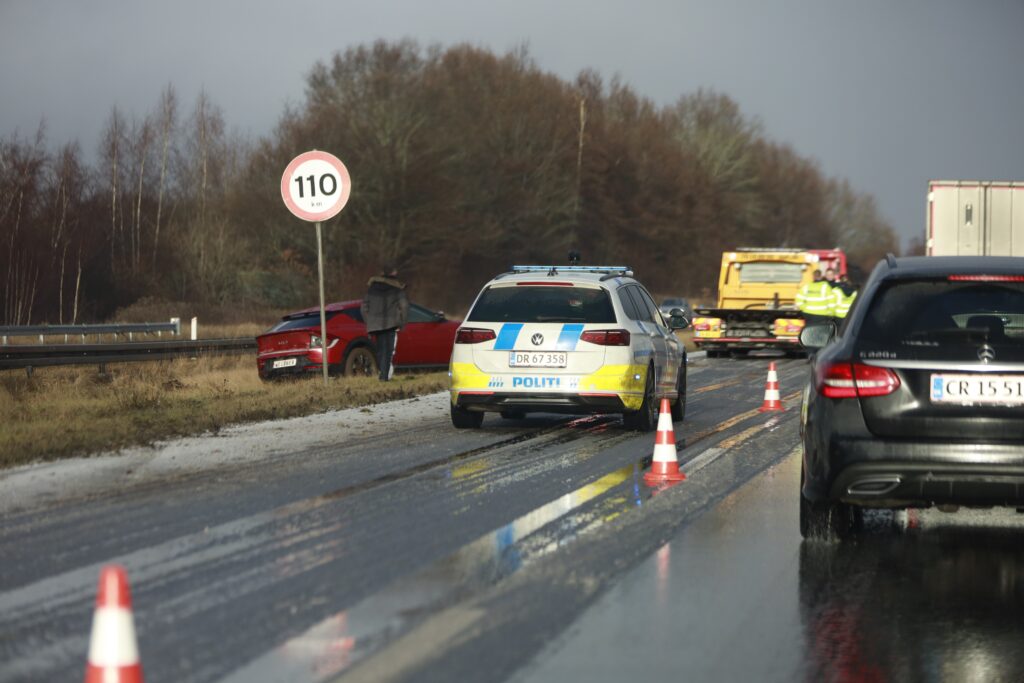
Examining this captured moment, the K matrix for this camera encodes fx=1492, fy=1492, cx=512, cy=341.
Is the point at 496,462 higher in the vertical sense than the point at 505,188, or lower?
lower

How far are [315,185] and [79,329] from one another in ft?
56.7

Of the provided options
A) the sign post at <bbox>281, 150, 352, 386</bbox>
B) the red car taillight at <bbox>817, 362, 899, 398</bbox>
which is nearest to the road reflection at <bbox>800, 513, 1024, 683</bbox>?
the red car taillight at <bbox>817, 362, 899, 398</bbox>

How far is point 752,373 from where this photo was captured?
2619 cm

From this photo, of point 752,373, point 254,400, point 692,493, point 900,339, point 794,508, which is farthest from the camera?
point 752,373

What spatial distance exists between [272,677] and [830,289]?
18.2 m

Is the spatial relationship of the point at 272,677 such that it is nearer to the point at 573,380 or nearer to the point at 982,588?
the point at 982,588

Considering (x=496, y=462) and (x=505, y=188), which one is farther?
(x=505, y=188)

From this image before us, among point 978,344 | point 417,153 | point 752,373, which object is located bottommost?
point 752,373

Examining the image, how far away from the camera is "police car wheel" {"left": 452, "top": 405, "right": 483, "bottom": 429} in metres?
14.5

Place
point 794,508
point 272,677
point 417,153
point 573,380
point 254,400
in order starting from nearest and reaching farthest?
point 272,677
point 794,508
point 573,380
point 254,400
point 417,153

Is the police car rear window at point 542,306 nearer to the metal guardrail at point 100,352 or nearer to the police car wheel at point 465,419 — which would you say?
the police car wheel at point 465,419

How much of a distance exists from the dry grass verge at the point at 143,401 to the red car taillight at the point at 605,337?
11.8ft

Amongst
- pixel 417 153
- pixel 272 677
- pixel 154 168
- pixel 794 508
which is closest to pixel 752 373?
pixel 794 508

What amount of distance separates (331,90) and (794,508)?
2067 inches
